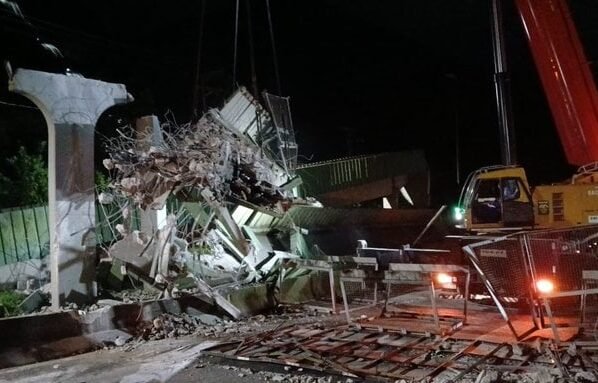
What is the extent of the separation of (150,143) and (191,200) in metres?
1.43

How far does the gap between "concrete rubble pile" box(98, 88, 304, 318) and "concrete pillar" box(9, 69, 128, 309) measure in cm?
51

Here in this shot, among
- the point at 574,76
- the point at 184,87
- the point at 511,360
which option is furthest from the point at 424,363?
the point at 184,87

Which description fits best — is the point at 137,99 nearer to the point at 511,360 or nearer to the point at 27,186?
the point at 27,186

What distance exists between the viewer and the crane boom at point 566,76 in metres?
10.4

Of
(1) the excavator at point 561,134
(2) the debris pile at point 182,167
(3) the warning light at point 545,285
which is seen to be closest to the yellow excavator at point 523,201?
(1) the excavator at point 561,134

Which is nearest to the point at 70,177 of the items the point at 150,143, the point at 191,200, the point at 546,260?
the point at 150,143

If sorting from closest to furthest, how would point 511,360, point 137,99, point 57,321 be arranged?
point 511,360
point 57,321
point 137,99

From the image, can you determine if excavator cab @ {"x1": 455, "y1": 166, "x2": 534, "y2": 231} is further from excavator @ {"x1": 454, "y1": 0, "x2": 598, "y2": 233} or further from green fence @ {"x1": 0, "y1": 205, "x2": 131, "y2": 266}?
green fence @ {"x1": 0, "y1": 205, "x2": 131, "y2": 266}

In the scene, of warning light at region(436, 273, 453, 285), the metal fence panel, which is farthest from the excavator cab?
the metal fence panel

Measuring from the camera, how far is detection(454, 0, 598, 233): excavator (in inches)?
408

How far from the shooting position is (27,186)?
43.3ft

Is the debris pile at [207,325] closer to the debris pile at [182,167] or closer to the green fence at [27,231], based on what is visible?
the debris pile at [182,167]

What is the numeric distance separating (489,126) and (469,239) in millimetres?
25079

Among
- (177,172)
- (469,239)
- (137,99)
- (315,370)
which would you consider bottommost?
(315,370)
